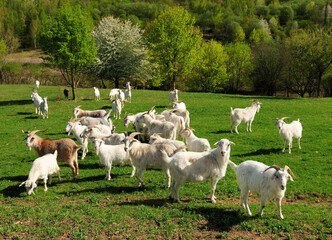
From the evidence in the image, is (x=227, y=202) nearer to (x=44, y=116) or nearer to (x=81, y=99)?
(x=44, y=116)

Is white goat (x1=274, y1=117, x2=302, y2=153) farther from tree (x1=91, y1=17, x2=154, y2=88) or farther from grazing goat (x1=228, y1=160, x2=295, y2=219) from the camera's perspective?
tree (x1=91, y1=17, x2=154, y2=88)

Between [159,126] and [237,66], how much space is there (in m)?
46.2

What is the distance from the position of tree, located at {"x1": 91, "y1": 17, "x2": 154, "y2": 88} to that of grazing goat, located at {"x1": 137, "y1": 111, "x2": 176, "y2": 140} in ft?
103

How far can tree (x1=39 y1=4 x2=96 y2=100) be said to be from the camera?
28375 millimetres

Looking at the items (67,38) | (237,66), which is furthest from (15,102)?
(237,66)

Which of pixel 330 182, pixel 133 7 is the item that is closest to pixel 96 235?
pixel 330 182

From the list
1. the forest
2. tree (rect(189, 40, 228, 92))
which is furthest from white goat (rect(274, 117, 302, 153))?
tree (rect(189, 40, 228, 92))

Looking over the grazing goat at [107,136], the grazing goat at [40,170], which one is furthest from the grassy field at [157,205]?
the grazing goat at [107,136]

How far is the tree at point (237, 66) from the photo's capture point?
180ft

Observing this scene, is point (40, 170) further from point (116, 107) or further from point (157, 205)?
point (116, 107)

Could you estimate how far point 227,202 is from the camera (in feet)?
29.4

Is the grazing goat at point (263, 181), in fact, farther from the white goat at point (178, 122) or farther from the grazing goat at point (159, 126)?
the white goat at point (178, 122)

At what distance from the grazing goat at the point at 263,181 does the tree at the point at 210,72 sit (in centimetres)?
4535

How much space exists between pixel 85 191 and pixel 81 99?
2283 centimetres
